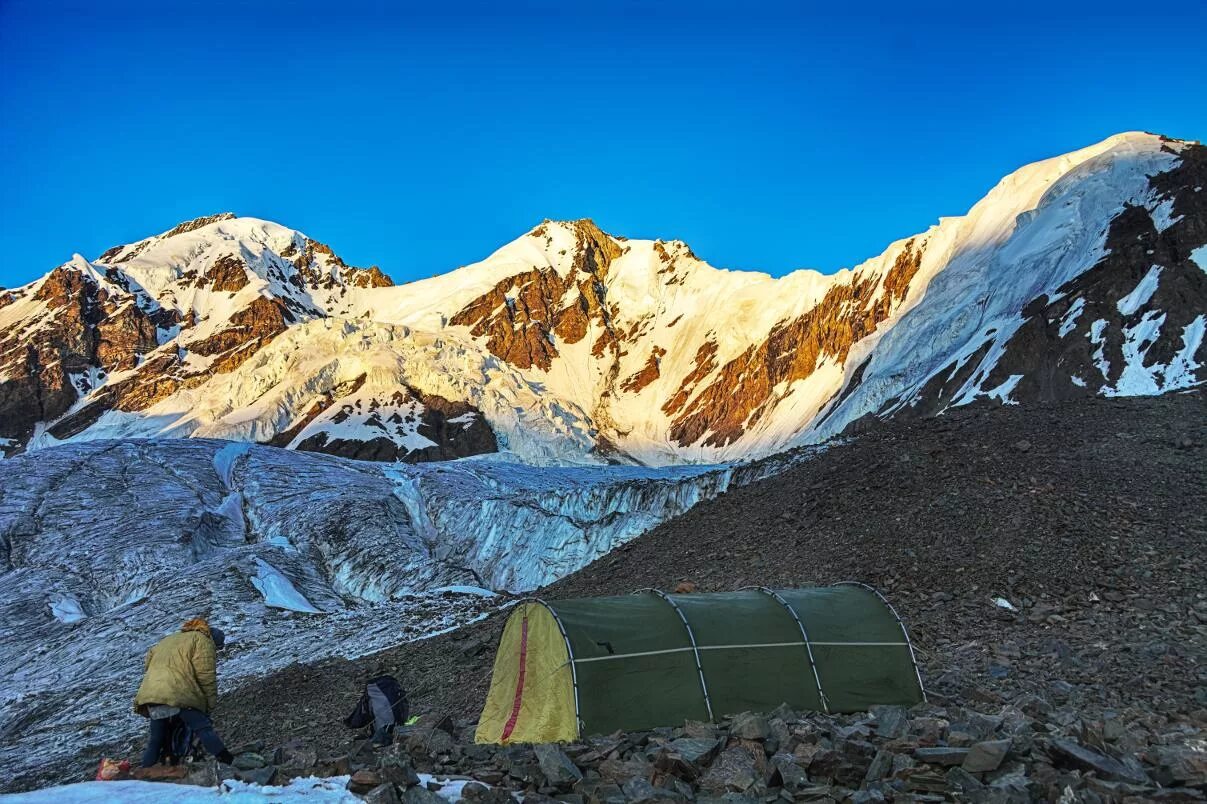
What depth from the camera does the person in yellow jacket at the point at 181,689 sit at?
11281mm

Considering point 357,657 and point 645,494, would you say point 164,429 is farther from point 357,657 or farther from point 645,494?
point 357,657

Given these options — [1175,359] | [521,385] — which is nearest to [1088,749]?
[1175,359]

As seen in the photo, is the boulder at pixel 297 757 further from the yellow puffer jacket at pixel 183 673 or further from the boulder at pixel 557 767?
the boulder at pixel 557 767

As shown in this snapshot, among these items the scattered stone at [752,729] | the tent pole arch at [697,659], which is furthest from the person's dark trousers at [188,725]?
the tent pole arch at [697,659]

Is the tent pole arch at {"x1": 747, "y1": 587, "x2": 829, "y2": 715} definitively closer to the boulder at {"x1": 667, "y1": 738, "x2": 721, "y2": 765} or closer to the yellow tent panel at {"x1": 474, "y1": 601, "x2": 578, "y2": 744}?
the yellow tent panel at {"x1": 474, "y1": 601, "x2": 578, "y2": 744}

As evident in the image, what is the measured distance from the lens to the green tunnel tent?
13391 millimetres

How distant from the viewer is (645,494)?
49.3 meters

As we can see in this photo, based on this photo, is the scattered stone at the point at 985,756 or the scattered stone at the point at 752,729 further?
the scattered stone at the point at 752,729

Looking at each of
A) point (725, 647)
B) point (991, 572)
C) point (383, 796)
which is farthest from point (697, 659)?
point (991, 572)

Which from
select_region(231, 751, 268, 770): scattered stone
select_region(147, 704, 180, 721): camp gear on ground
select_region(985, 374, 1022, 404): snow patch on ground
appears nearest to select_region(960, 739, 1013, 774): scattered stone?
select_region(231, 751, 268, 770): scattered stone

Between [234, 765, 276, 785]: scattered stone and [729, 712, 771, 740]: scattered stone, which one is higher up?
[234, 765, 276, 785]: scattered stone

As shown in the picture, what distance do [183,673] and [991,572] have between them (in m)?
16.1

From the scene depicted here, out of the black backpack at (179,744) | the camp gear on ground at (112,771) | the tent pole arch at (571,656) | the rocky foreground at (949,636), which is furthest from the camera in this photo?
the tent pole arch at (571,656)

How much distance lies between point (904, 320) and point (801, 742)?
120m
